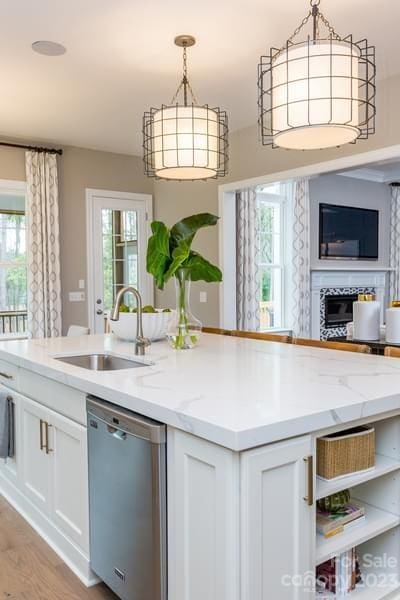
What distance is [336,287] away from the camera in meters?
6.69

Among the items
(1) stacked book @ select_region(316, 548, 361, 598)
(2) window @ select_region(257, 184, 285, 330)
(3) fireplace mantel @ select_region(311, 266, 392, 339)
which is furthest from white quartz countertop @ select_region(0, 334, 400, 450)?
(3) fireplace mantel @ select_region(311, 266, 392, 339)

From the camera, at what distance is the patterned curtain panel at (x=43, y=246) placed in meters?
5.20

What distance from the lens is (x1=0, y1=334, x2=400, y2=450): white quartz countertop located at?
138 centimetres

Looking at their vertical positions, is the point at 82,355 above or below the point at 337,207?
below

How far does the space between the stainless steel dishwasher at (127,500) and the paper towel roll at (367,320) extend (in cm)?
223

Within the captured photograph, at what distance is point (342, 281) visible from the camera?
6754mm

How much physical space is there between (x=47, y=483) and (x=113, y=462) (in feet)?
2.37

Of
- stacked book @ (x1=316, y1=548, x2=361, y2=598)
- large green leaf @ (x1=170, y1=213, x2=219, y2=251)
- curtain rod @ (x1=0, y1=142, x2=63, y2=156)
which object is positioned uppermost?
curtain rod @ (x1=0, y1=142, x2=63, y2=156)

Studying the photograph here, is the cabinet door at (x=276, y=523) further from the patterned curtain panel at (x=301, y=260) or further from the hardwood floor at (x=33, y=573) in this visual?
the patterned curtain panel at (x=301, y=260)

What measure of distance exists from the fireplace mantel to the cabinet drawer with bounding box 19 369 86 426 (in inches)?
179

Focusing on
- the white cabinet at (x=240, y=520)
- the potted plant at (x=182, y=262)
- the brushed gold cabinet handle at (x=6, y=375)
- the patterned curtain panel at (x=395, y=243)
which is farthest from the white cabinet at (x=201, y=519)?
the patterned curtain panel at (x=395, y=243)

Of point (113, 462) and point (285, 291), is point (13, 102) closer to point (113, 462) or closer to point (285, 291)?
point (113, 462)

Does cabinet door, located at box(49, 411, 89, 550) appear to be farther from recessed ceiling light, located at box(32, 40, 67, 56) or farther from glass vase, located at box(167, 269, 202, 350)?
recessed ceiling light, located at box(32, 40, 67, 56)

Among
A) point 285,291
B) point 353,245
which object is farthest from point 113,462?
point 353,245
